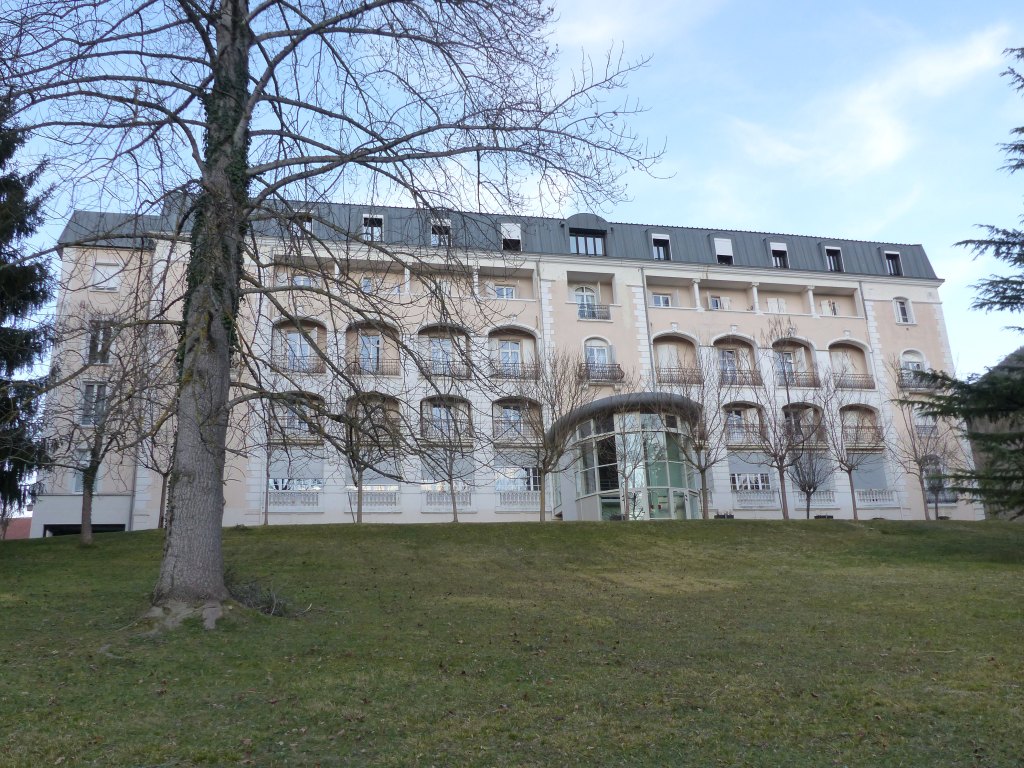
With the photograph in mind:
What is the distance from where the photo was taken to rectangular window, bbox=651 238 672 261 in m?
40.3

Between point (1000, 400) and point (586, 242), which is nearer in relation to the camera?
point (1000, 400)

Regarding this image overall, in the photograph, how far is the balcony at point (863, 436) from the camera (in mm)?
36469

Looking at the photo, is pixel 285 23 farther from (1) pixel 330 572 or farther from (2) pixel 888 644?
(2) pixel 888 644

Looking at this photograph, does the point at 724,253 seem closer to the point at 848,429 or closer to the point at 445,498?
the point at 848,429

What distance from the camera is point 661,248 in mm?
40625

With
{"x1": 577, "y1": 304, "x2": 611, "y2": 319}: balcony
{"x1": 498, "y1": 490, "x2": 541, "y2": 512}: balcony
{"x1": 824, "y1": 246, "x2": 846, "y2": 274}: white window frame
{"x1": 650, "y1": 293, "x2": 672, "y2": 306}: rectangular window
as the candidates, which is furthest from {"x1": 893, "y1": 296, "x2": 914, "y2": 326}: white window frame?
{"x1": 498, "y1": 490, "x2": 541, "y2": 512}: balcony

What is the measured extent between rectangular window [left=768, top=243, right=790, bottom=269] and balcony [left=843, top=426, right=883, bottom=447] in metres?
9.15

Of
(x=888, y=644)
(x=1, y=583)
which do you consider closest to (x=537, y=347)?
(x=1, y=583)

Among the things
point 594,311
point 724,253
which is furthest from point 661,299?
point 724,253

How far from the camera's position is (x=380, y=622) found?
11.0 meters

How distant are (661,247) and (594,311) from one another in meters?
5.68

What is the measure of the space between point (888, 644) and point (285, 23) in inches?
445

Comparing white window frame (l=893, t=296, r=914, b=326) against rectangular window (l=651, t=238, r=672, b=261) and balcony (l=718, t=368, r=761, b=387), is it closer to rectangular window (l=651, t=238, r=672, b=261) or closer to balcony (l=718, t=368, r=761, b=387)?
balcony (l=718, t=368, r=761, b=387)

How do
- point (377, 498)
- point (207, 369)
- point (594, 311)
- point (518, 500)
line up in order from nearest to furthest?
point (207, 369)
point (377, 498)
point (518, 500)
point (594, 311)
